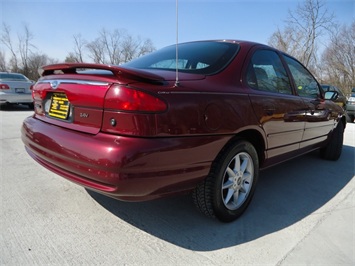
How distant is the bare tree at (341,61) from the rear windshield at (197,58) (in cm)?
2749

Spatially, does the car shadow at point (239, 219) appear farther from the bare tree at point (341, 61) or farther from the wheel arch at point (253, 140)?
the bare tree at point (341, 61)

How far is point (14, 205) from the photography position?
223 cm

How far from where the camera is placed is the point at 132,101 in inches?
59.6

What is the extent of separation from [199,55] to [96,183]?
1410mm

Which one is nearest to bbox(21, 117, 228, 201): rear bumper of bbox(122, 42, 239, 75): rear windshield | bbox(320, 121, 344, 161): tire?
bbox(122, 42, 239, 75): rear windshield

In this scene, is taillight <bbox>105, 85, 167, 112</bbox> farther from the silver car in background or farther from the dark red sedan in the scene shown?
the silver car in background

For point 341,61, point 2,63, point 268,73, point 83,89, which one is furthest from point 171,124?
point 2,63

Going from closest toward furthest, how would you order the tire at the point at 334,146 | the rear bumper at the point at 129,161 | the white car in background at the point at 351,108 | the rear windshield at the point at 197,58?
the rear bumper at the point at 129,161 < the rear windshield at the point at 197,58 < the tire at the point at 334,146 < the white car in background at the point at 351,108

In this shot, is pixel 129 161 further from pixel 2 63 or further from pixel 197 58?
pixel 2 63

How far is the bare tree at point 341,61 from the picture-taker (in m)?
24.8

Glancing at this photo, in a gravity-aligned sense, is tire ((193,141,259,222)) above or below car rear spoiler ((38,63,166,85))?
below

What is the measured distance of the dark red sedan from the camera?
5.01 feet

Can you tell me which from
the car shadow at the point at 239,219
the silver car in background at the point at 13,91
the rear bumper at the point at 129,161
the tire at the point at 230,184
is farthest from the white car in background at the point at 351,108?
the silver car in background at the point at 13,91

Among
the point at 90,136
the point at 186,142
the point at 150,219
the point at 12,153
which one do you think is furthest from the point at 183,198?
the point at 12,153
